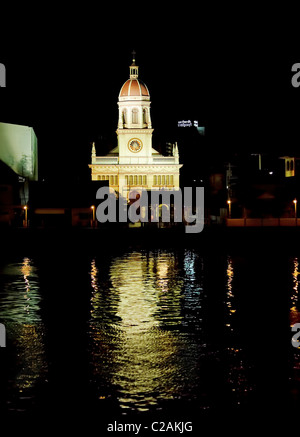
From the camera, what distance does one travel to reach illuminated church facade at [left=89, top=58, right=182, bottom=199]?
78.5m

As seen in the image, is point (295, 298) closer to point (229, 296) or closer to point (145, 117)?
point (229, 296)

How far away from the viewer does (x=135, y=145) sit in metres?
79.9

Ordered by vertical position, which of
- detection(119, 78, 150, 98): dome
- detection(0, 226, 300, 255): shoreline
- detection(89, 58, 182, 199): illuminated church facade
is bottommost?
detection(0, 226, 300, 255): shoreline

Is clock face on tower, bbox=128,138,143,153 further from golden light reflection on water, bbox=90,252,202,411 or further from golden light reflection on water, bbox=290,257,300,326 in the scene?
golden light reflection on water, bbox=90,252,202,411

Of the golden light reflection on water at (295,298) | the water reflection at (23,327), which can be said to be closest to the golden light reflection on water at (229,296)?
the golden light reflection on water at (295,298)

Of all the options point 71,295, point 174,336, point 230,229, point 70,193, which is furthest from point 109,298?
point 70,193

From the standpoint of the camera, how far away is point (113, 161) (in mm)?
79312

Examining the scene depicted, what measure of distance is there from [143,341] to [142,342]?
0.32 feet

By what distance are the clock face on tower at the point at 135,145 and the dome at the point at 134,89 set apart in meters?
5.44

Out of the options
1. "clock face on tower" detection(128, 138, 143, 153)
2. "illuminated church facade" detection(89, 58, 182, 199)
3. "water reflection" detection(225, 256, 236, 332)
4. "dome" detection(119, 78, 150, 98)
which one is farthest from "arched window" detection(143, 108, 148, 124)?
"water reflection" detection(225, 256, 236, 332)

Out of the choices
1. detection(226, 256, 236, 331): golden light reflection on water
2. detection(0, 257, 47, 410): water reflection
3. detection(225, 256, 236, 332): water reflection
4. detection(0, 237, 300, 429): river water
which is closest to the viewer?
detection(0, 237, 300, 429): river water

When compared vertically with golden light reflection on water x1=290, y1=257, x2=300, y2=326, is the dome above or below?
above

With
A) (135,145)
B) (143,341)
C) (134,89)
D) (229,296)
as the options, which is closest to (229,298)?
(229,296)
